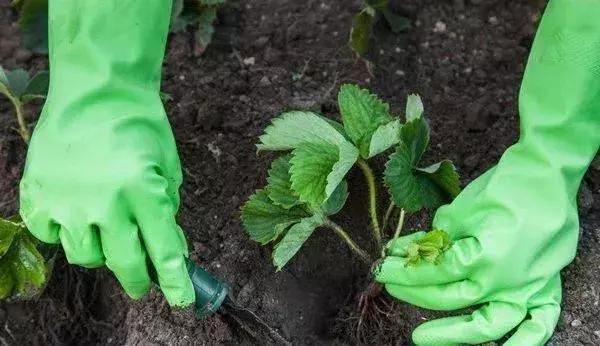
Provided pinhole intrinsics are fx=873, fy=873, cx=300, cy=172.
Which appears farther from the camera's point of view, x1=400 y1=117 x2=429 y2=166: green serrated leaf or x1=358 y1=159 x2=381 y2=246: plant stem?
x1=358 y1=159 x2=381 y2=246: plant stem

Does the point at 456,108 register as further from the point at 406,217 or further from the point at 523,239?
the point at 523,239

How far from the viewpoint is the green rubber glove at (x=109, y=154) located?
1.39 meters

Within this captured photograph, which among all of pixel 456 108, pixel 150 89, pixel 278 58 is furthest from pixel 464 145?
pixel 150 89

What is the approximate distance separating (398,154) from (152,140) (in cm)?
42

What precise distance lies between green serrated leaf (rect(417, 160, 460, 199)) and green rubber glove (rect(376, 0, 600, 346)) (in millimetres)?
38

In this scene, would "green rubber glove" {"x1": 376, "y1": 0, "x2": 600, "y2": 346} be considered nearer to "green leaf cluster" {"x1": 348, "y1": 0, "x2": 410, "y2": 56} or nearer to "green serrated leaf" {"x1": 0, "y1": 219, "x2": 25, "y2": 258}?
"green leaf cluster" {"x1": 348, "y1": 0, "x2": 410, "y2": 56}

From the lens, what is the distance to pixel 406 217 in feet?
5.49

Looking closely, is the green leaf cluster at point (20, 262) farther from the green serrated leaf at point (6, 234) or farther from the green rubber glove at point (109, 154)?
the green rubber glove at point (109, 154)

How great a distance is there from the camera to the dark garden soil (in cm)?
163

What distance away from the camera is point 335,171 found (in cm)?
146

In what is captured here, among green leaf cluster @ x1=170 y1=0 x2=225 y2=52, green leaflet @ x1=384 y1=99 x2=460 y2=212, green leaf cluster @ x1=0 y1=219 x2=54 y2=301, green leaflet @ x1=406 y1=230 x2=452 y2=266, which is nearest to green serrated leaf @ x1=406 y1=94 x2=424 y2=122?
green leaflet @ x1=384 y1=99 x2=460 y2=212

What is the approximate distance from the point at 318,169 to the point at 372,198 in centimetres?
18

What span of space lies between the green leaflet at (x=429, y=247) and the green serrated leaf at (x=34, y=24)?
98 cm

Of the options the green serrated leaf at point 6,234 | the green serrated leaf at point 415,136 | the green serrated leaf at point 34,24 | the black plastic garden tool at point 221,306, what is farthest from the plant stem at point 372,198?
the green serrated leaf at point 34,24
